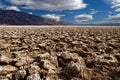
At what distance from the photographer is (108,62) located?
440 cm

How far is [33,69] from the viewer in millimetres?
3750

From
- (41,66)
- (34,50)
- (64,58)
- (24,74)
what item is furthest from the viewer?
(34,50)

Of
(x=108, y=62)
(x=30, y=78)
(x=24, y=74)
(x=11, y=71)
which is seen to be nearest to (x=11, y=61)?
(x=11, y=71)

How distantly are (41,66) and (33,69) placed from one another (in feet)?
1.02

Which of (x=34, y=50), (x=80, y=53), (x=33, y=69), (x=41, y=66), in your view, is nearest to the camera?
(x=33, y=69)

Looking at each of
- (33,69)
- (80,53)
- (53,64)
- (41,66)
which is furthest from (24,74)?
(80,53)

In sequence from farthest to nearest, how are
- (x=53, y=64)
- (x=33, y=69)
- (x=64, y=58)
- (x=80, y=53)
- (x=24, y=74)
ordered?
1. (x=80, y=53)
2. (x=64, y=58)
3. (x=53, y=64)
4. (x=33, y=69)
5. (x=24, y=74)

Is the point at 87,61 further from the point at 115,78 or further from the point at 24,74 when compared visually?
the point at 24,74

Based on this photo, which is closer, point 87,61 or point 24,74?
point 24,74

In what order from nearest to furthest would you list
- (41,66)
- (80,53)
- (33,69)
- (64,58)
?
(33,69) → (41,66) → (64,58) → (80,53)

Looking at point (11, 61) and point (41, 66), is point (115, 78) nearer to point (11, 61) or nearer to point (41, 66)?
point (41, 66)

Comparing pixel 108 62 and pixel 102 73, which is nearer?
pixel 102 73

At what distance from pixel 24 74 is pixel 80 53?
2.35 meters

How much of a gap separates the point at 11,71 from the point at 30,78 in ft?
2.48
